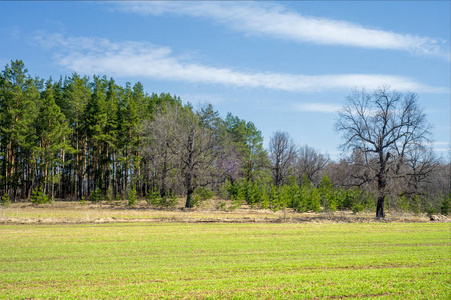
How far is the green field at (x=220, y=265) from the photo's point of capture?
1038cm

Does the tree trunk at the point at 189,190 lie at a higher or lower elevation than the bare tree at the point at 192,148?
lower

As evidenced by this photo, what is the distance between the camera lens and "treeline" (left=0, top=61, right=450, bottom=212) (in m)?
45.7

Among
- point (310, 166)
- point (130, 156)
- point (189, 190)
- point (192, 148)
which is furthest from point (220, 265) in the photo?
point (310, 166)

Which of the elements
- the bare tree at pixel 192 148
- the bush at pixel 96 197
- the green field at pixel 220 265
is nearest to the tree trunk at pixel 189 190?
the bare tree at pixel 192 148

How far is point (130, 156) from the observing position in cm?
5644

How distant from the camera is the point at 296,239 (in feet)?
71.3

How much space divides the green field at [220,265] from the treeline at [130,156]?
1855 cm

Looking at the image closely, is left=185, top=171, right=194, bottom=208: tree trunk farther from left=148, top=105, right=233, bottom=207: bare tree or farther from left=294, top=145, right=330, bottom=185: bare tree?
left=294, top=145, right=330, bottom=185: bare tree

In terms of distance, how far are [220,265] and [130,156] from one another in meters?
45.0

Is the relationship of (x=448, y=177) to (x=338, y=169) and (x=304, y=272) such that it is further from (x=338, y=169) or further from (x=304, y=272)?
(x=304, y=272)

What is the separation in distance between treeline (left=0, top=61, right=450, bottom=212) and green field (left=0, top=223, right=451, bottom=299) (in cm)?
1855

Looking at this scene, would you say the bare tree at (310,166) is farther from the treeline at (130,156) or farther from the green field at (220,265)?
the green field at (220,265)

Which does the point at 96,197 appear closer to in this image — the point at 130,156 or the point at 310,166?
the point at 130,156

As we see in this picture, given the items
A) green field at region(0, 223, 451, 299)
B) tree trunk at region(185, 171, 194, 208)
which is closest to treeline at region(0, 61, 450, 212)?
tree trunk at region(185, 171, 194, 208)
